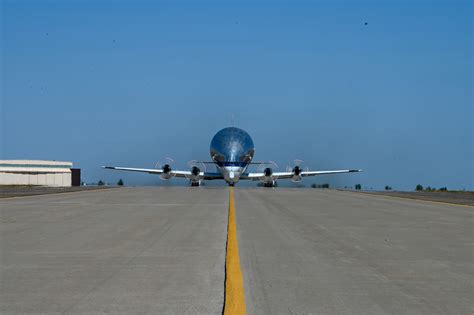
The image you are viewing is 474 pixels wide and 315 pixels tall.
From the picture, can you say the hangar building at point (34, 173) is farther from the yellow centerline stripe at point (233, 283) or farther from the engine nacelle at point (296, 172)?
the yellow centerline stripe at point (233, 283)

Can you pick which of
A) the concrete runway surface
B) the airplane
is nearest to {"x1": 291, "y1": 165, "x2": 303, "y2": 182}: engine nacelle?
the airplane

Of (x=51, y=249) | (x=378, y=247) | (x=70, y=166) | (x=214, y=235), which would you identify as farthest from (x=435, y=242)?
(x=70, y=166)

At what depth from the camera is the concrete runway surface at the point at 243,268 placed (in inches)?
257

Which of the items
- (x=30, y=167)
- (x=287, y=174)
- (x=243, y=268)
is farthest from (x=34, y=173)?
(x=243, y=268)

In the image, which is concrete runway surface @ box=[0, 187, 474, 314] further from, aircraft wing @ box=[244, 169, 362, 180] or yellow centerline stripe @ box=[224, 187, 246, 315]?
aircraft wing @ box=[244, 169, 362, 180]

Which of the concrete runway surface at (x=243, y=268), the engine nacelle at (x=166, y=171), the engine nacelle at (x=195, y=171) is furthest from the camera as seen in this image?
the engine nacelle at (x=166, y=171)

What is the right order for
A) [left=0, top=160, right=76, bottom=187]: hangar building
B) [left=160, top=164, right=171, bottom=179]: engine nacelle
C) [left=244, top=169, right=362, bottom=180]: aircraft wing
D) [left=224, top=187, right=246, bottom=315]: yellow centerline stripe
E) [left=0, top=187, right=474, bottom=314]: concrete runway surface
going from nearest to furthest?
1. [left=224, top=187, right=246, bottom=315]: yellow centerline stripe
2. [left=0, top=187, right=474, bottom=314]: concrete runway surface
3. [left=160, top=164, right=171, bottom=179]: engine nacelle
4. [left=244, top=169, right=362, bottom=180]: aircraft wing
5. [left=0, top=160, right=76, bottom=187]: hangar building

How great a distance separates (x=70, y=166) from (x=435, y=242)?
312 feet

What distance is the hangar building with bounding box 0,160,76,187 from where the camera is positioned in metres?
89.8

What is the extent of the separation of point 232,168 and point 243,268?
61.9m

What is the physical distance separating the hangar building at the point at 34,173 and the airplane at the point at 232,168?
2639cm

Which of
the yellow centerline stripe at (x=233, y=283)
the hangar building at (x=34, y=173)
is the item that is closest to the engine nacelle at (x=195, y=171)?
the hangar building at (x=34, y=173)

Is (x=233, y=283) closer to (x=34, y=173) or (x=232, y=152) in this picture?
(x=232, y=152)

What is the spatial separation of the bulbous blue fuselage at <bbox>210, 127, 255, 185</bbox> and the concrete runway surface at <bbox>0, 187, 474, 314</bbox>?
54432mm
